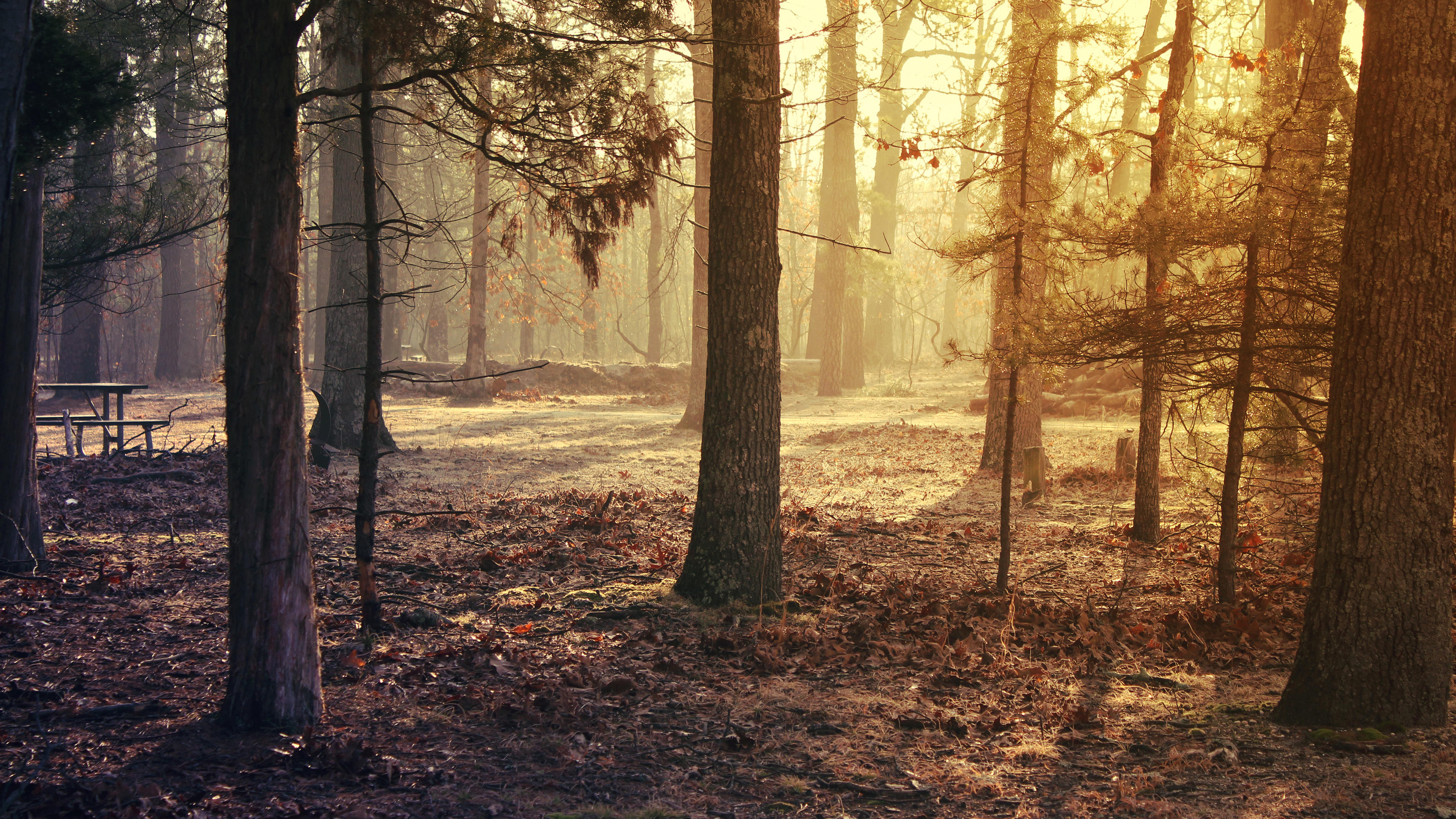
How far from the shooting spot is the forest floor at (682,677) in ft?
12.1

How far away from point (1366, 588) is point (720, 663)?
3386 mm

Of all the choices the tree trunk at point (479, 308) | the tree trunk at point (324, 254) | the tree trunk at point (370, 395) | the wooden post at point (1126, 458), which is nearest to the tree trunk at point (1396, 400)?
the tree trunk at point (370, 395)

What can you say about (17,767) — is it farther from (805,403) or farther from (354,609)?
(805,403)

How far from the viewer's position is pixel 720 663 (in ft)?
17.7

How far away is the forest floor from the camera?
3.70 m

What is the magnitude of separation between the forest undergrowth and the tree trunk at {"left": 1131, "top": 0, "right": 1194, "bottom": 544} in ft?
1.43

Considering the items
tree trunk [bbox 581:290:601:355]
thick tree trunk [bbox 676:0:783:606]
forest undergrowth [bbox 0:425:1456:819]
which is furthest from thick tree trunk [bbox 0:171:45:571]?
tree trunk [bbox 581:290:601:355]

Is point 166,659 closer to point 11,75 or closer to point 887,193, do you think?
point 11,75

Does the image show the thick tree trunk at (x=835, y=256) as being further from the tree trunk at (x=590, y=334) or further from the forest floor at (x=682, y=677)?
the forest floor at (x=682, y=677)

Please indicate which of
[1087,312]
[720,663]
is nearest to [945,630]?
[720,663]

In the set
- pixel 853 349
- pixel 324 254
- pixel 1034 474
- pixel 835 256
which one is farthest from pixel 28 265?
pixel 324 254

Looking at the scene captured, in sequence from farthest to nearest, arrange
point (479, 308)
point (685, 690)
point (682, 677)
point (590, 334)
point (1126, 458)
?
point (590, 334)
point (479, 308)
point (1126, 458)
point (682, 677)
point (685, 690)

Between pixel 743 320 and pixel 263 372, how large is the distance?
3.22 m

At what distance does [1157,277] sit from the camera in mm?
6699
